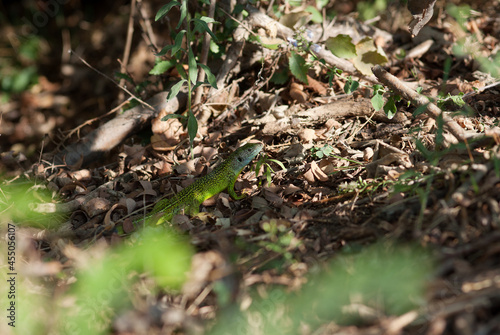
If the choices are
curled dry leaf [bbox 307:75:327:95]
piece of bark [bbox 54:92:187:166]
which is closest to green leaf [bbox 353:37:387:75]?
curled dry leaf [bbox 307:75:327:95]

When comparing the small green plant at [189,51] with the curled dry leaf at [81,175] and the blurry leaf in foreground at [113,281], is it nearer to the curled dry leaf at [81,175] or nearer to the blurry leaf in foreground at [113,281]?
the curled dry leaf at [81,175]

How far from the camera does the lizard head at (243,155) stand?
13.0ft

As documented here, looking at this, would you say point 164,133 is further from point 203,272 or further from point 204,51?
point 203,272

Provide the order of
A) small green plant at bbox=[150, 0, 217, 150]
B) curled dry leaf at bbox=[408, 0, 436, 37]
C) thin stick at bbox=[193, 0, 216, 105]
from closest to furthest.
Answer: small green plant at bbox=[150, 0, 217, 150], curled dry leaf at bbox=[408, 0, 436, 37], thin stick at bbox=[193, 0, 216, 105]

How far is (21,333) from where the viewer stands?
2.03 meters

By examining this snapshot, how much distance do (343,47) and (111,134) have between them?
2.90 meters

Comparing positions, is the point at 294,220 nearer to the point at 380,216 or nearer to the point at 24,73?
the point at 380,216

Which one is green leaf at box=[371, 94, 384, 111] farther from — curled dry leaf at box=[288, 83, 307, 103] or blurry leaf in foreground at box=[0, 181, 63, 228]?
blurry leaf in foreground at box=[0, 181, 63, 228]

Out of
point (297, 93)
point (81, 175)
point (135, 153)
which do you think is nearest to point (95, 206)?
point (81, 175)

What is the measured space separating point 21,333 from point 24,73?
7.36m

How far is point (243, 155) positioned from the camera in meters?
4.00

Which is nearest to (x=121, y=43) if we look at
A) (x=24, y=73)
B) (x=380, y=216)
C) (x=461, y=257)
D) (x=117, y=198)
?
(x=24, y=73)

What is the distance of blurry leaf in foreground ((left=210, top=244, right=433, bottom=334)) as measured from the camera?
1839mm

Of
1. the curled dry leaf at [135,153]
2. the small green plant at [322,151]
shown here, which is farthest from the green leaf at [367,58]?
the curled dry leaf at [135,153]
